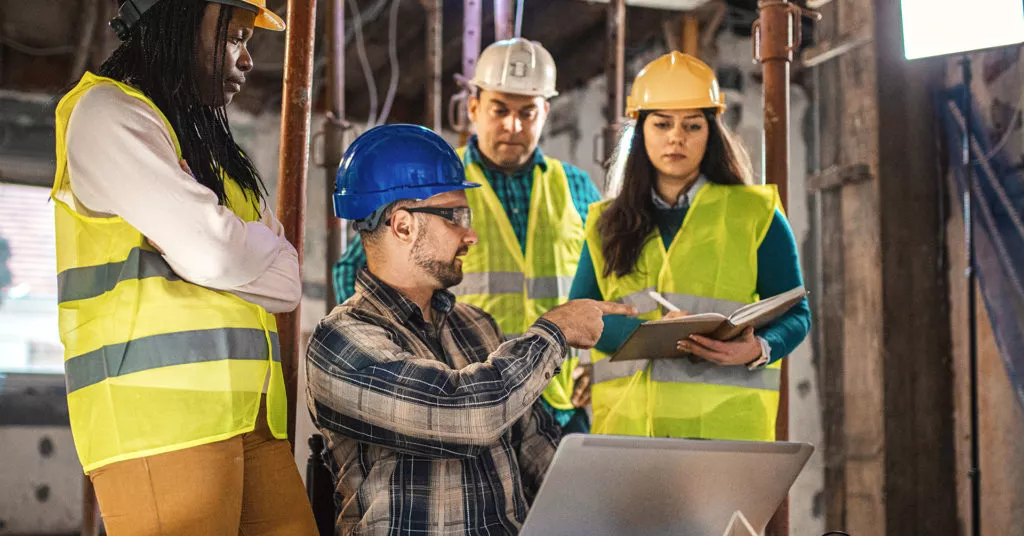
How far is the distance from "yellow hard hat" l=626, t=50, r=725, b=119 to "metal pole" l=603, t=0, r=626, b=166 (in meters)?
1.93

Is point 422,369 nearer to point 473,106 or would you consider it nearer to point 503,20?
point 473,106

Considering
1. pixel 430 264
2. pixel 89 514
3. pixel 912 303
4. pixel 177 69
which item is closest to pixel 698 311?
pixel 430 264

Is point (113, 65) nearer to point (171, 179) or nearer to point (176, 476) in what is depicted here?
point (171, 179)

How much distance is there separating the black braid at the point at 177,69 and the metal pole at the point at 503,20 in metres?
3.72

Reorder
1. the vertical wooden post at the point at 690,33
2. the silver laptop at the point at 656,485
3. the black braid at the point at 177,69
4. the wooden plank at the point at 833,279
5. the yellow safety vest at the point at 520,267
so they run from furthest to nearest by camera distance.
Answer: the vertical wooden post at the point at 690,33
the wooden plank at the point at 833,279
the yellow safety vest at the point at 520,267
the black braid at the point at 177,69
the silver laptop at the point at 656,485

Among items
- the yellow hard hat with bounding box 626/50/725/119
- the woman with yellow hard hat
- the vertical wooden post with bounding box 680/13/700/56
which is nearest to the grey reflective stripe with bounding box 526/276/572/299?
the woman with yellow hard hat

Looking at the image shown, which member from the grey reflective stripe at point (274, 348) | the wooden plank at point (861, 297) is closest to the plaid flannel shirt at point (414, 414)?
the grey reflective stripe at point (274, 348)

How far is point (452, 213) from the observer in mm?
2600

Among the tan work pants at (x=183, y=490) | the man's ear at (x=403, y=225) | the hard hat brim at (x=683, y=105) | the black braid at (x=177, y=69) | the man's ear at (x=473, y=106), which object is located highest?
the man's ear at (x=473, y=106)

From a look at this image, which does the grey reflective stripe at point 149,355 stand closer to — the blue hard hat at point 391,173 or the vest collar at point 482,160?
the blue hard hat at point 391,173

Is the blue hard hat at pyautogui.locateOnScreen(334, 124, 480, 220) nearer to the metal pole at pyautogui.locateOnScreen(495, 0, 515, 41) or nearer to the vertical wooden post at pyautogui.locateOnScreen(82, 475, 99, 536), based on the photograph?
the vertical wooden post at pyautogui.locateOnScreen(82, 475, 99, 536)

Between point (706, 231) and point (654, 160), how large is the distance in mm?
343

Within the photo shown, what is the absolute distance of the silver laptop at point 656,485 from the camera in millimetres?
1771

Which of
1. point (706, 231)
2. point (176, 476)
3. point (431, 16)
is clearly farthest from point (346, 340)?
point (431, 16)
